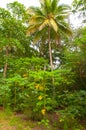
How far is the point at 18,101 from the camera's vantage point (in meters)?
18.2

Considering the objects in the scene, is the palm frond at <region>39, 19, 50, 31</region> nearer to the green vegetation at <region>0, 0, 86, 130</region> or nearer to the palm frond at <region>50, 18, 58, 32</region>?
the green vegetation at <region>0, 0, 86, 130</region>

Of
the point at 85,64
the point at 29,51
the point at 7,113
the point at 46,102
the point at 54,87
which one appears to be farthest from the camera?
the point at 29,51

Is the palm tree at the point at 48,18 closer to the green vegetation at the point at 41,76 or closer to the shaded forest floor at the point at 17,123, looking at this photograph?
the green vegetation at the point at 41,76

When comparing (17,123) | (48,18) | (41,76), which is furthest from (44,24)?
(17,123)

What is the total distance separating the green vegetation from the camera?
14.9 m

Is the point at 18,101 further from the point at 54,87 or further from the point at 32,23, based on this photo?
the point at 32,23

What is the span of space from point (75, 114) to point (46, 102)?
173 centimetres

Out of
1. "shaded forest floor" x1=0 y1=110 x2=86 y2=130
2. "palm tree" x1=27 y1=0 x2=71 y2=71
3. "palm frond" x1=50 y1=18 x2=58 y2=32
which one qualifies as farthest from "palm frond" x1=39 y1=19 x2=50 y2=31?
"shaded forest floor" x1=0 y1=110 x2=86 y2=130

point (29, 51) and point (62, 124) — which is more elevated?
point (29, 51)

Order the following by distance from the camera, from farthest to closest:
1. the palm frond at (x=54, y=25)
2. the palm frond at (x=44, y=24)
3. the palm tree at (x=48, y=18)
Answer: the palm tree at (x=48, y=18) → the palm frond at (x=44, y=24) → the palm frond at (x=54, y=25)

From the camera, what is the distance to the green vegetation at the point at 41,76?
48.9 feet

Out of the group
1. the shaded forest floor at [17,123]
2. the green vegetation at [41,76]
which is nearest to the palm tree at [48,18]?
the green vegetation at [41,76]

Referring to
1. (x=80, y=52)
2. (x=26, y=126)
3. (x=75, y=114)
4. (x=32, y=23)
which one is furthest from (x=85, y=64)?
(x=32, y=23)

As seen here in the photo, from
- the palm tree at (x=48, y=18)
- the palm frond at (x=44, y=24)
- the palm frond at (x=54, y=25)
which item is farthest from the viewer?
the palm tree at (x=48, y=18)
